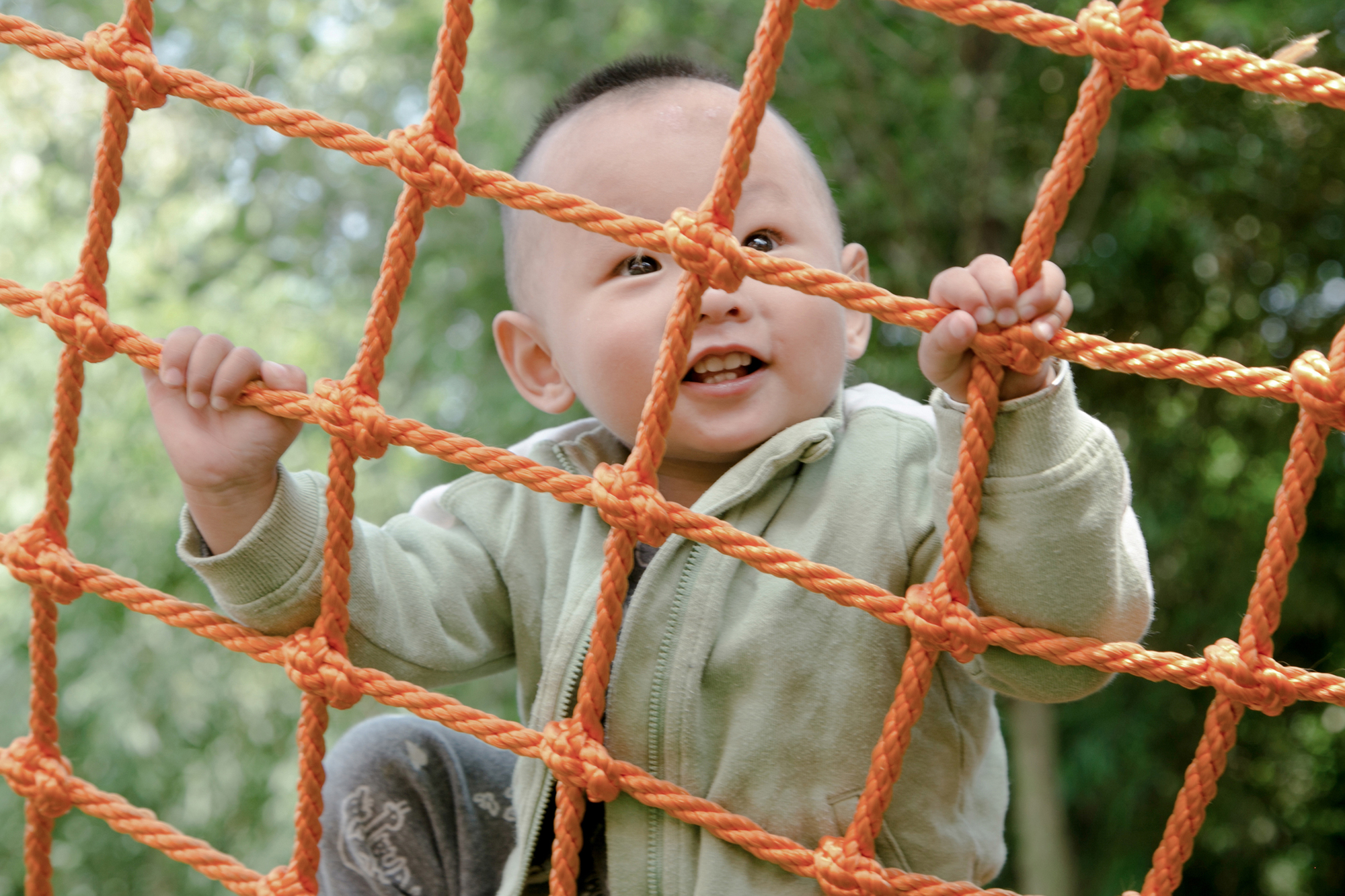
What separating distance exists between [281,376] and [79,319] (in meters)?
0.15

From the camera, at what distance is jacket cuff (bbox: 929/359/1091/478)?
0.61 meters

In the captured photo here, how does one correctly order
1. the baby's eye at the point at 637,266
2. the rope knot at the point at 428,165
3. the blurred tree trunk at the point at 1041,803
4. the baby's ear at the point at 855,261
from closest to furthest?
1. the rope knot at the point at 428,165
2. the baby's eye at the point at 637,266
3. the baby's ear at the point at 855,261
4. the blurred tree trunk at the point at 1041,803

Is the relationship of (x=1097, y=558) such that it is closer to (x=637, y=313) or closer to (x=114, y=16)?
(x=637, y=313)

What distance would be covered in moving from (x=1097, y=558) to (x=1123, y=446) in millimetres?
1471

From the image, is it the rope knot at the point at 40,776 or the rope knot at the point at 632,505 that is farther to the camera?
the rope knot at the point at 40,776

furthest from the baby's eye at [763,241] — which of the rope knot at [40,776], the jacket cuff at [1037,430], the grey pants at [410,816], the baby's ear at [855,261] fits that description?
the rope knot at [40,776]

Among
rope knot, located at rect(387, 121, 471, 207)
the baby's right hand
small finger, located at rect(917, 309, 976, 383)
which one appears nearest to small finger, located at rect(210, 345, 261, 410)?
the baby's right hand

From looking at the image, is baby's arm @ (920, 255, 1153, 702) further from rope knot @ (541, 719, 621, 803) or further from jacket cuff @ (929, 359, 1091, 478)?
rope knot @ (541, 719, 621, 803)

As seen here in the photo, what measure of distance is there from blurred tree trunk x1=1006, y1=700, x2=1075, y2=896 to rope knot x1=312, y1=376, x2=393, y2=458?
1.49 meters

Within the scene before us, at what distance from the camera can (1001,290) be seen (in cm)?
60

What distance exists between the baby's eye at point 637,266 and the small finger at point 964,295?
250 millimetres

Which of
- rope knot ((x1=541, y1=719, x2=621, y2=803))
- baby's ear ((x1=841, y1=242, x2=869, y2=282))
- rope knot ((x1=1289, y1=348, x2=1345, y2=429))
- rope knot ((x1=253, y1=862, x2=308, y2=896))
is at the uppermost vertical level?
baby's ear ((x1=841, y1=242, x2=869, y2=282))

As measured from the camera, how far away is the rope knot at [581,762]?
2.26 feet

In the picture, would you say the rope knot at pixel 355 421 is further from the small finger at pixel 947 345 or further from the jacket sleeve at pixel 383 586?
the small finger at pixel 947 345
